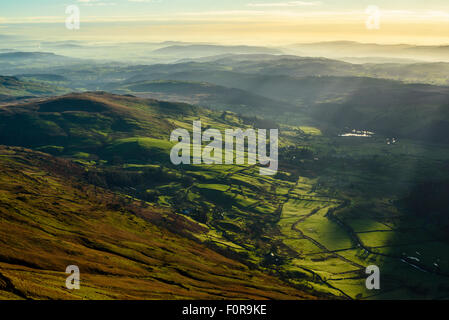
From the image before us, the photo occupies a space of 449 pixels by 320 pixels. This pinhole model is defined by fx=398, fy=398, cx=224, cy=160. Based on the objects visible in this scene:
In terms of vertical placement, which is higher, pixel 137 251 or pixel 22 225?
pixel 22 225
